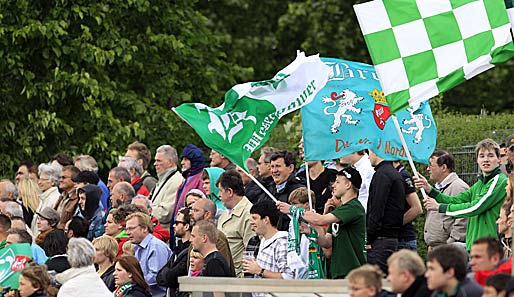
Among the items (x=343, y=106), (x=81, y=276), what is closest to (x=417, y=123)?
(x=343, y=106)

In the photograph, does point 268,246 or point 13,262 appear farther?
point 13,262

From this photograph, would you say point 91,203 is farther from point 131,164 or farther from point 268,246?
point 268,246

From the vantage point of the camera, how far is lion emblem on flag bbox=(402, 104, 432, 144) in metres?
12.8

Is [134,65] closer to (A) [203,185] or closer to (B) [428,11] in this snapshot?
(A) [203,185]

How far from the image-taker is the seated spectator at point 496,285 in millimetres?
7695

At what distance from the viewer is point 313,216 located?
432 inches

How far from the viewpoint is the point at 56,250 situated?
12977mm

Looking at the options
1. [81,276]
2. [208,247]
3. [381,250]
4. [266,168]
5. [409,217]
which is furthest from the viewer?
[266,168]

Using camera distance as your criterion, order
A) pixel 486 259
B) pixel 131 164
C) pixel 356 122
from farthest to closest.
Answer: pixel 131 164, pixel 356 122, pixel 486 259

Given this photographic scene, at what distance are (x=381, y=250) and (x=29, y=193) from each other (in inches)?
272

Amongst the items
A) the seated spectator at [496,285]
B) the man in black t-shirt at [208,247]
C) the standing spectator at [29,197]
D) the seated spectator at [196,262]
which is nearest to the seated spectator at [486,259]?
the seated spectator at [496,285]

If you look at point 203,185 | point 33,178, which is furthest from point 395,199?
point 33,178

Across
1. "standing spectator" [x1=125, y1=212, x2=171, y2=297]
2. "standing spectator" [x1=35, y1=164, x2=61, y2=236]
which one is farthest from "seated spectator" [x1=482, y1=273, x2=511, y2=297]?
"standing spectator" [x1=35, y1=164, x2=61, y2=236]

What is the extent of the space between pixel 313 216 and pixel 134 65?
41.2 feet
